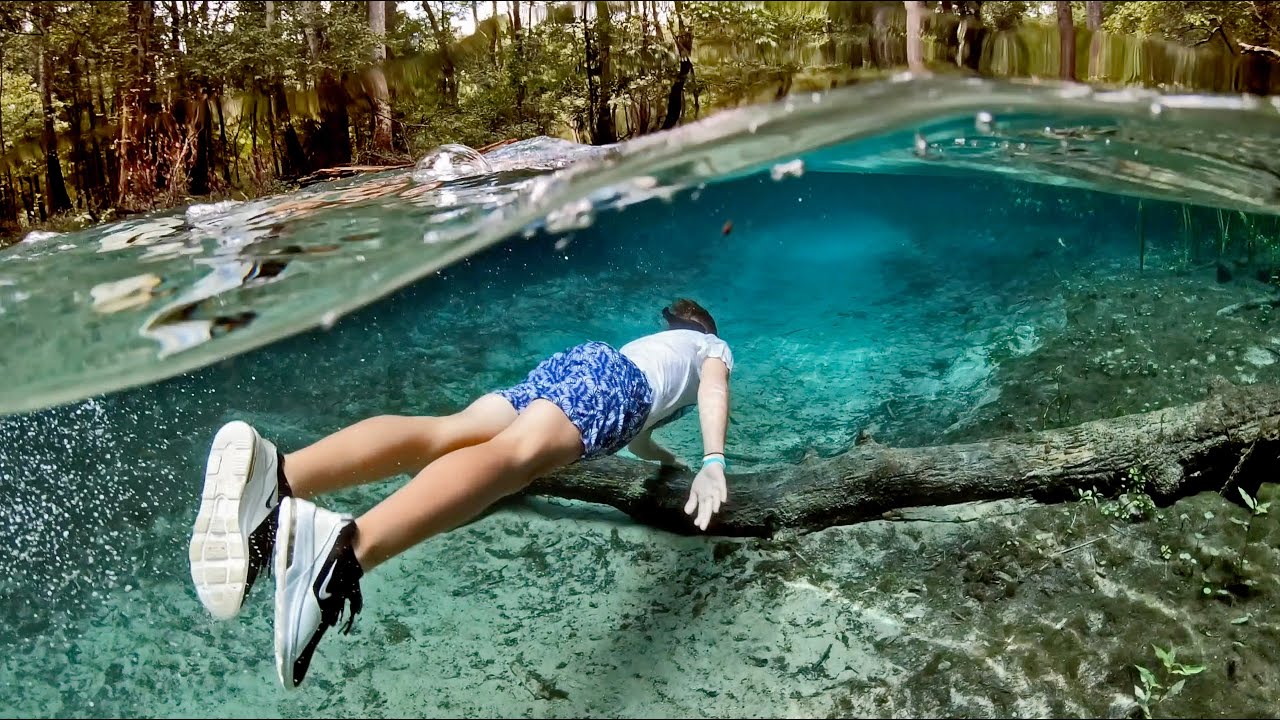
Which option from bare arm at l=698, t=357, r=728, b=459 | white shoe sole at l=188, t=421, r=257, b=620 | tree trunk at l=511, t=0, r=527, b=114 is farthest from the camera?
tree trunk at l=511, t=0, r=527, b=114

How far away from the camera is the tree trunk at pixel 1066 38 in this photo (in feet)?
19.0

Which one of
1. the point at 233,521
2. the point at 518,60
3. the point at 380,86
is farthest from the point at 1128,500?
the point at 380,86

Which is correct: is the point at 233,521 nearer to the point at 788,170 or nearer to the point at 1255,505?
the point at 1255,505

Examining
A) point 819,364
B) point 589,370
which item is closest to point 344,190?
point 589,370

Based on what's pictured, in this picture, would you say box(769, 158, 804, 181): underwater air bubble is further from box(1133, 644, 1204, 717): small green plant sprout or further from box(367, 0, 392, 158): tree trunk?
box(1133, 644, 1204, 717): small green plant sprout

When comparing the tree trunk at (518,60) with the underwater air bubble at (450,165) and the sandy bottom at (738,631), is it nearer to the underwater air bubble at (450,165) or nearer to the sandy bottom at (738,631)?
the underwater air bubble at (450,165)

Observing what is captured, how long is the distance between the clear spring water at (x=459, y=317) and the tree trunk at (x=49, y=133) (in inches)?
89.8

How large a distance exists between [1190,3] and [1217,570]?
623 cm

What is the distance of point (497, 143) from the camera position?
791 centimetres

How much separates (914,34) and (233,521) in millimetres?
6993

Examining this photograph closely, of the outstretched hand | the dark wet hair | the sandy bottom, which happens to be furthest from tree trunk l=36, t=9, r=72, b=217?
the outstretched hand

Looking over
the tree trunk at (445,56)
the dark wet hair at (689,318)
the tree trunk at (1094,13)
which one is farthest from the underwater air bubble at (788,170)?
the tree trunk at (445,56)

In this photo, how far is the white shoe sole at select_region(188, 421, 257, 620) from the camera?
2617 millimetres

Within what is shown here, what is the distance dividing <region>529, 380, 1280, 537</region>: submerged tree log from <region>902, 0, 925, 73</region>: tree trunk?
10.5ft
